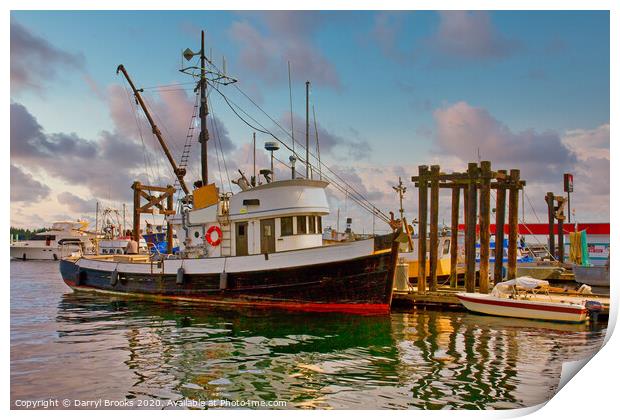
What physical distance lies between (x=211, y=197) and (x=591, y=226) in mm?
26333

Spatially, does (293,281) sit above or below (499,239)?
below

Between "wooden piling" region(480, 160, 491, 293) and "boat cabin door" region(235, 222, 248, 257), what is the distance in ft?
27.9

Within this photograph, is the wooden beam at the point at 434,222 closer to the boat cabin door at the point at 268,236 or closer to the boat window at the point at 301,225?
the boat window at the point at 301,225

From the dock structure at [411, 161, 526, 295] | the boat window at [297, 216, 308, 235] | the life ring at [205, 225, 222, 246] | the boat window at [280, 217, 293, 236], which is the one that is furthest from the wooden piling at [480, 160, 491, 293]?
the life ring at [205, 225, 222, 246]

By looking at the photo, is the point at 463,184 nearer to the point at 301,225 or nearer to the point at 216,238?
the point at 301,225

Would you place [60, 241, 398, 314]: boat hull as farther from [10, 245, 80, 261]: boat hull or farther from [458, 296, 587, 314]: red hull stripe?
[10, 245, 80, 261]: boat hull

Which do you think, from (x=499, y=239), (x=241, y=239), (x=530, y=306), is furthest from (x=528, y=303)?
(x=241, y=239)

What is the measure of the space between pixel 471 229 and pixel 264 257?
7410mm

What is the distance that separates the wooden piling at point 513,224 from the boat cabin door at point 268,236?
28.6 ft

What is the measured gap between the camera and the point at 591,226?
34656 mm

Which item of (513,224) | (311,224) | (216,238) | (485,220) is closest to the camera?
(485,220)

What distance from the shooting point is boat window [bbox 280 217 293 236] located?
19172 millimetres

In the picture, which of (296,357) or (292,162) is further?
(292,162)

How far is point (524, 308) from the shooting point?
16.8 metres
